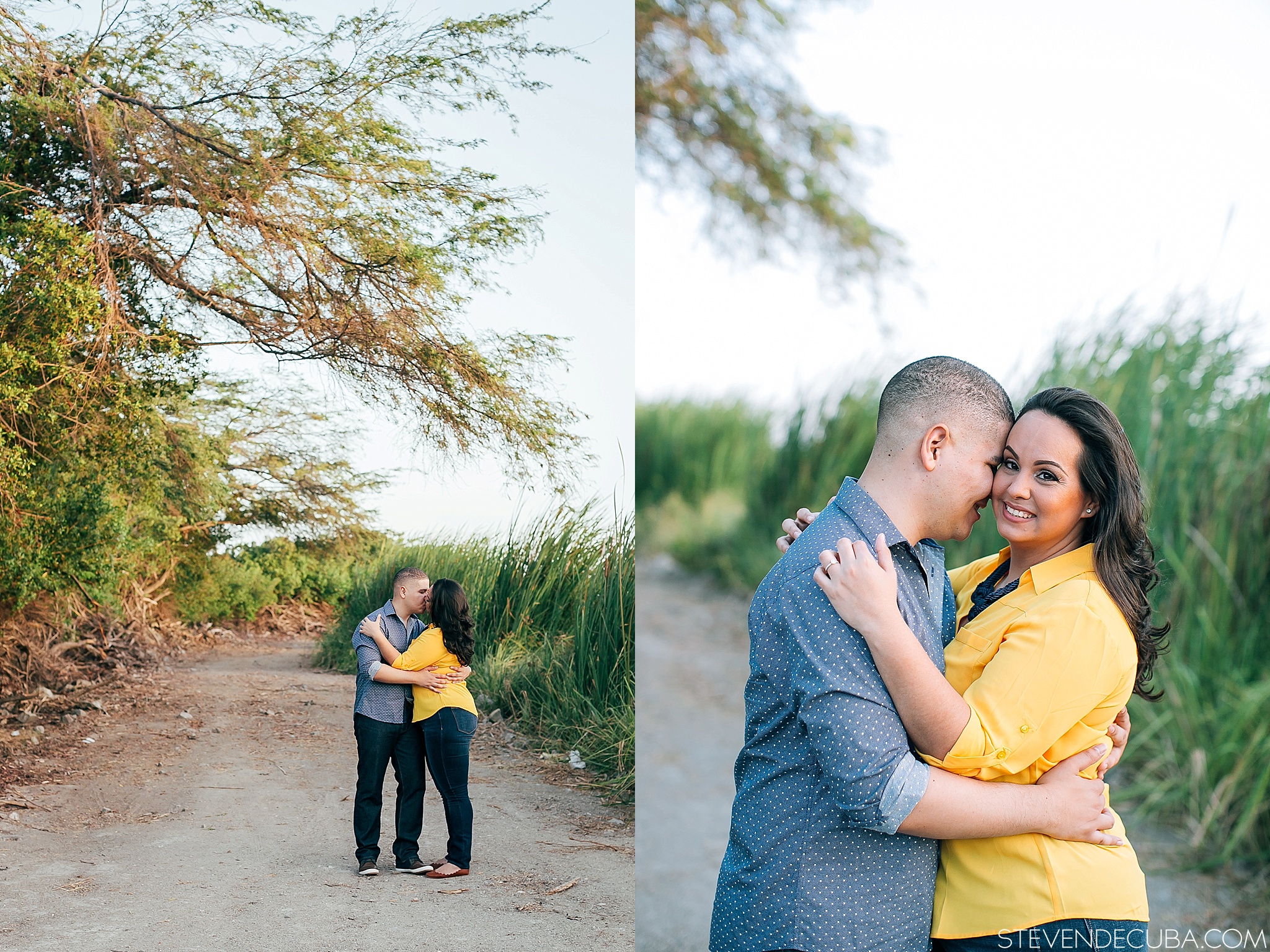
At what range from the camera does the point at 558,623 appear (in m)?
2.79

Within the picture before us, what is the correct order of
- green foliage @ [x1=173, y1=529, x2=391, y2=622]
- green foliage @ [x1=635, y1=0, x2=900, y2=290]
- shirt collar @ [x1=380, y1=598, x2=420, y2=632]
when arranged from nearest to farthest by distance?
green foliage @ [x1=173, y1=529, x2=391, y2=622] → shirt collar @ [x1=380, y1=598, x2=420, y2=632] → green foliage @ [x1=635, y1=0, x2=900, y2=290]

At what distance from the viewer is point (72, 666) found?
2.22m

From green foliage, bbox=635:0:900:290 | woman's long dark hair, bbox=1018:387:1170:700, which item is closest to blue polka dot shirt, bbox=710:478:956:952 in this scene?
woman's long dark hair, bbox=1018:387:1170:700

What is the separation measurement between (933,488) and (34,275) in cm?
192

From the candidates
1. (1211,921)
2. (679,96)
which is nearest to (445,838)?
(1211,921)

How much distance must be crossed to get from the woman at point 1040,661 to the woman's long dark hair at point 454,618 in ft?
4.57

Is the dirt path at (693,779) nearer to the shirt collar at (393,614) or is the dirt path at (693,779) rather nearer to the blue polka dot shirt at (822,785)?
the shirt collar at (393,614)

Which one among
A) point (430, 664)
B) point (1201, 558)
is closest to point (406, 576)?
point (430, 664)

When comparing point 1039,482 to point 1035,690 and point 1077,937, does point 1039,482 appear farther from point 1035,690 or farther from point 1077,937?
point 1077,937

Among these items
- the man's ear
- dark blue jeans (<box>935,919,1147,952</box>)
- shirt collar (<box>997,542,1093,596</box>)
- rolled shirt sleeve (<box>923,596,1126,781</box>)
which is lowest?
dark blue jeans (<box>935,919,1147,952</box>)

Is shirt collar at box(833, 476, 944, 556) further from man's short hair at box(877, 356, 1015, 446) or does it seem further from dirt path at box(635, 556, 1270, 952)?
dirt path at box(635, 556, 1270, 952)

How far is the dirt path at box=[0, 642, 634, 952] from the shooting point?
211 centimetres

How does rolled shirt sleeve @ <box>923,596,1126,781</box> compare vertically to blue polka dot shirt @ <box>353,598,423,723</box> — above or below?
above

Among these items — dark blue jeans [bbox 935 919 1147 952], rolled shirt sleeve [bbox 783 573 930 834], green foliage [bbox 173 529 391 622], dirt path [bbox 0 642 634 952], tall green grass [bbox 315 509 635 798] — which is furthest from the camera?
tall green grass [bbox 315 509 635 798]
